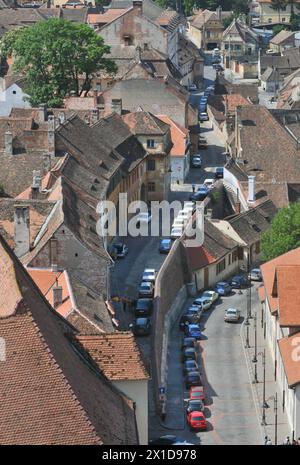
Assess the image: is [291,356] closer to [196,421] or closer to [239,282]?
[196,421]

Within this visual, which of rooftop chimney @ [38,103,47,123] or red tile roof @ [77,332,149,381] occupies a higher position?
rooftop chimney @ [38,103,47,123]

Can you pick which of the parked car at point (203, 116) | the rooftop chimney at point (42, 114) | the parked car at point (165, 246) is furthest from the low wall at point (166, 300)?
the parked car at point (203, 116)

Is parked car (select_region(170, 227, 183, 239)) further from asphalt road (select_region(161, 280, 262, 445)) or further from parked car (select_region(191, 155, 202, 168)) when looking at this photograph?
parked car (select_region(191, 155, 202, 168))

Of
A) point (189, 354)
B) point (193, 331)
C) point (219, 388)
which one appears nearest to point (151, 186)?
point (193, 331)

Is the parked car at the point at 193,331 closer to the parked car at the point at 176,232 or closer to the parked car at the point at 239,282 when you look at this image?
the parked car at the point at 239,282

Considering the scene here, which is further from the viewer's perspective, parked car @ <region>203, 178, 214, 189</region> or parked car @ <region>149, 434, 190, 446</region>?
parked car @ <region>203, 178, 214, 189</region>

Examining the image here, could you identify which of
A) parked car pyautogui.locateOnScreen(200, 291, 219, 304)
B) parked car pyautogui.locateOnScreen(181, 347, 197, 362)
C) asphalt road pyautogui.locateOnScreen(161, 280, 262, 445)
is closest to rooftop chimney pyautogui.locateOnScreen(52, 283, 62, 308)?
asphalt road pyautogui.locateOnScreen(161, 280, 262, 445)
